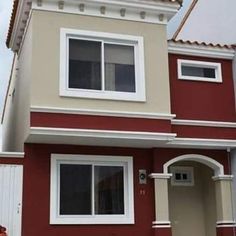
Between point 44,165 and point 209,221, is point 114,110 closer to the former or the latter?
point 44,165

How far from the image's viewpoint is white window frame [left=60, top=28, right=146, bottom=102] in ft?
40.4

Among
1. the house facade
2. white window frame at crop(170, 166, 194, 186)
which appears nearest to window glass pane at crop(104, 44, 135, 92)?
the house facade

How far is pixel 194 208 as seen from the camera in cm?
1528

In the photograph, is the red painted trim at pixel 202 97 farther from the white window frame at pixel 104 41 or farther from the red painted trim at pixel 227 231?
the red painted trim at pixel 227 231

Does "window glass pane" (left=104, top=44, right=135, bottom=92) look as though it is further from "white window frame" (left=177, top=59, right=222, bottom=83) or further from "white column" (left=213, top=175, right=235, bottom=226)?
"white column" (left=213, top=175, right=235, bottom=226)

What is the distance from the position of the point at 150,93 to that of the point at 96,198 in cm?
291

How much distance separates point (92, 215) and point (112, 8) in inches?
201

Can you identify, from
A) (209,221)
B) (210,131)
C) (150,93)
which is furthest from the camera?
(209,221)

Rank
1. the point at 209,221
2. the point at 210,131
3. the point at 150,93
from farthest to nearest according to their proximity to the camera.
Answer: the point at 209,221, the point at 210,131, the point at 150,93

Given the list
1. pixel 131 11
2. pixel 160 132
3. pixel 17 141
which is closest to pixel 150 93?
pixel 160 132

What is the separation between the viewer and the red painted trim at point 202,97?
1390 cm

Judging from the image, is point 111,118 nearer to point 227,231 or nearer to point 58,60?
point 58,60

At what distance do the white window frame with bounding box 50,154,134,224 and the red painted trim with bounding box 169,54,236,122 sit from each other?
6.52 feet

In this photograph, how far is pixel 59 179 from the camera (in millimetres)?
12641
